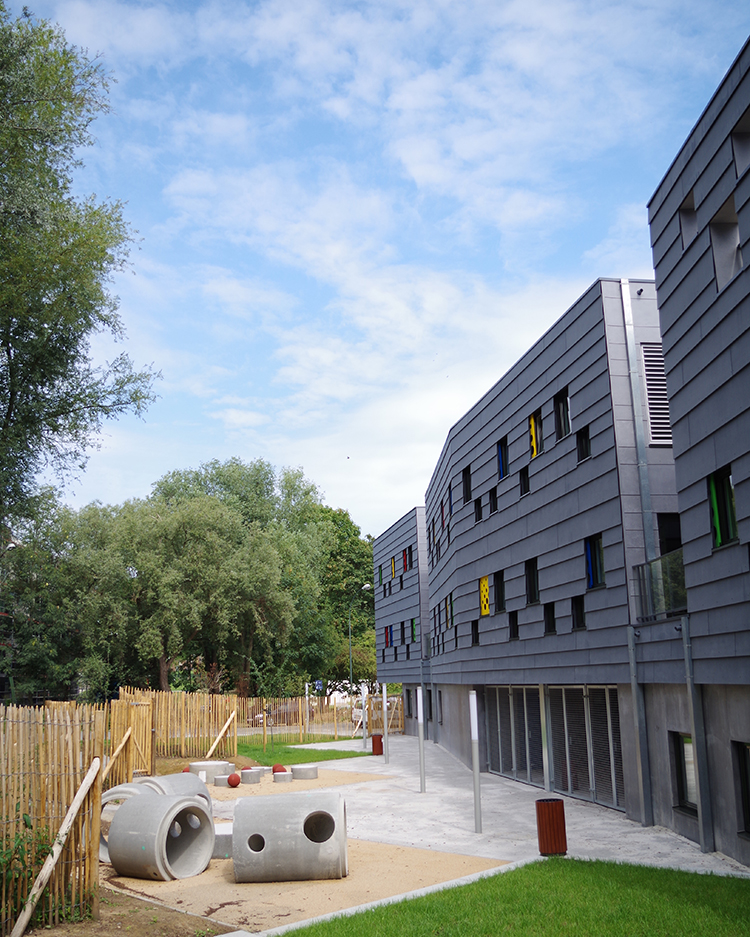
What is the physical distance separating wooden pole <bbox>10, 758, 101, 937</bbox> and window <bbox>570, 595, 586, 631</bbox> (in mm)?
11047

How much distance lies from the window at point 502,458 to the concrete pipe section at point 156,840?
13.0 meters

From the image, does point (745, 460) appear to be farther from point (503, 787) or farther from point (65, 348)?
point (65, 348)

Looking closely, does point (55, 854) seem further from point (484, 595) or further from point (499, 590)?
point (484, 595)

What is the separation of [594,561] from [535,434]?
13.3 ft

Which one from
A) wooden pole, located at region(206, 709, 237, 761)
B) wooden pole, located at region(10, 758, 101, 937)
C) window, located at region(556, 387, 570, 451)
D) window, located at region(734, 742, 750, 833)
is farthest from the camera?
wooden pole, located at region(206, 709, 237, 761)

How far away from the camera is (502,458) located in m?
22.5

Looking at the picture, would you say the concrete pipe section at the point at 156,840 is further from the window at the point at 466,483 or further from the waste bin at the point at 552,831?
the window at the point at 466,483

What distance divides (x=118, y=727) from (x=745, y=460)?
15.2 m

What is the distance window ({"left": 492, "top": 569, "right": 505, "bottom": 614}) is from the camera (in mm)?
22500

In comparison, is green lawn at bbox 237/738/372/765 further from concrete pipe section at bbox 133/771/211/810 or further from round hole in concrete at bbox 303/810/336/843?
round hole in concrete at bbox 303/810/336/843

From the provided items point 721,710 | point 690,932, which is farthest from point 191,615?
point 690,932

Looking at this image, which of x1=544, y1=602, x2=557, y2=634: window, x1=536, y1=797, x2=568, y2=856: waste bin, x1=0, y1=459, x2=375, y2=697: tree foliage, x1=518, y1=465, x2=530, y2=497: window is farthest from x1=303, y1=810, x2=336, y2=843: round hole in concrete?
x1=0, y1=459, x2=375, y2=697: tree foliage

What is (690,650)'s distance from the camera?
12586 millimetres

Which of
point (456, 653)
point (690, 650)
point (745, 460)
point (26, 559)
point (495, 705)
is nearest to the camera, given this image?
point (745, 460)
